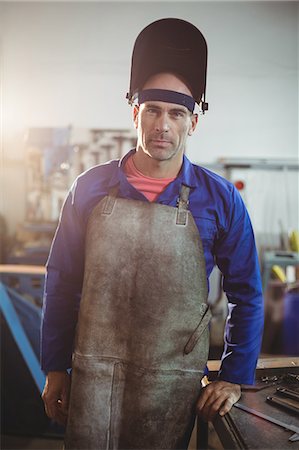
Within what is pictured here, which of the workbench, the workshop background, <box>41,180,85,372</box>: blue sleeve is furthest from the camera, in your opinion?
the workshop background

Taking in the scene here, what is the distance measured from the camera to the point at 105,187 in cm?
103

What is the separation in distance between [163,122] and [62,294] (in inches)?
22.2

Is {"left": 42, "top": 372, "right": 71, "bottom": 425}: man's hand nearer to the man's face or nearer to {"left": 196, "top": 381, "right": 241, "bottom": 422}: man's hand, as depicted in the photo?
{"left": 196, "top": 381, "right": 241, "bottom": 422}: man's hand

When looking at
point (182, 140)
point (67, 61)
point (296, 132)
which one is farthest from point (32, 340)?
point (296, 132)

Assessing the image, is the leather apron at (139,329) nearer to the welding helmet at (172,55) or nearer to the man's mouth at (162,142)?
the man's mouth at (162,142)

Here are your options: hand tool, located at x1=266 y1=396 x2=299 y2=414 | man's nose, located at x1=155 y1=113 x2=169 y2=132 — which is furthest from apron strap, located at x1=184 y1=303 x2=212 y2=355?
man's nose, located at x1=155 y1=113 x2=169 y2=132

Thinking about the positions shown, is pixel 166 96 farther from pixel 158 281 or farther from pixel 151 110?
pixel 158 281

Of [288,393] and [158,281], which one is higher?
[158,281]

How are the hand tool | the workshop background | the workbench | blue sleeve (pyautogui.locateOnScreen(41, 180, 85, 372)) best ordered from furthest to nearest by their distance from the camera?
the workshop background → blue sleeve (pyautogui.locateOnScreen(41, 180, 85, 372)) → the hand tool → the workbench

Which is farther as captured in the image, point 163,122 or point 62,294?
point 62,294

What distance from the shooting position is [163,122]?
949 mm

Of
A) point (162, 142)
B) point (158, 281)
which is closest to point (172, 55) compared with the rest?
point (162, 142)

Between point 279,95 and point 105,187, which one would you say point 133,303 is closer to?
point 105,187

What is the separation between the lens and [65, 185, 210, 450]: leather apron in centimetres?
95
